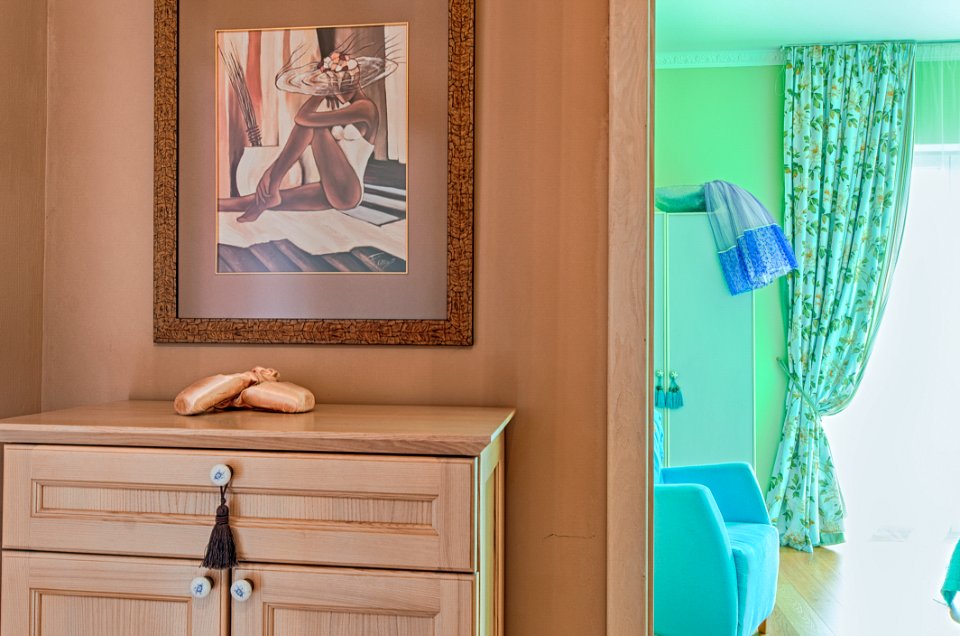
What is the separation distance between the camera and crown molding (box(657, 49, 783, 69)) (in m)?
4.28

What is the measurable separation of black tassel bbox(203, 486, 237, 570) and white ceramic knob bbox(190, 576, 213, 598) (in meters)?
0.02

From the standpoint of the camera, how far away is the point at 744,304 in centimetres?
357

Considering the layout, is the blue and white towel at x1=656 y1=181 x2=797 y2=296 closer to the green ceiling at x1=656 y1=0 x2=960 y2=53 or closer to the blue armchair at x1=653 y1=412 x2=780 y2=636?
the green ceiling at x1=656 y1=0 x2=960 y2=53

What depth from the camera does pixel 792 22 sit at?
389 centimetres

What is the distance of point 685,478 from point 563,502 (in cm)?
172

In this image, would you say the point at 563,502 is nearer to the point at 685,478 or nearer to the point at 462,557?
the point at 462,557

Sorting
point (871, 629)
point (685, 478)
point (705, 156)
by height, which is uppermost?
point (705, 156)

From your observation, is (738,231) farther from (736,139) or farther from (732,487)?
(732,487)

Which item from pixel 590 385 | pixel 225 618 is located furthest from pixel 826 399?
pixel 225 618

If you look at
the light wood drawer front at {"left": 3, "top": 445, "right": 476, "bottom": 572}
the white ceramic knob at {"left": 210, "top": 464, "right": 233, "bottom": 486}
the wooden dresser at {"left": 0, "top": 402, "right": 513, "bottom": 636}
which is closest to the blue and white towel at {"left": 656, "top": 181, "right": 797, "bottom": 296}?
the wooden dresser at {"left": 0, "top": 402, "right": 513, "bottom": 636}

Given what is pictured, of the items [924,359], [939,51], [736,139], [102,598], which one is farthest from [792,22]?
[102,598]

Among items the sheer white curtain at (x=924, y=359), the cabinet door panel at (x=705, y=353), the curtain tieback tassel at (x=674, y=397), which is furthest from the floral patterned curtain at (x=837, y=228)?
the curtain tieback tassel at (x=674, y=397)

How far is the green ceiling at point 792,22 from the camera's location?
367cm

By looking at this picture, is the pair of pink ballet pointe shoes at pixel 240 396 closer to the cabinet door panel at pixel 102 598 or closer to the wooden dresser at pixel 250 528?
the wooden dresser at pixel 250 528
